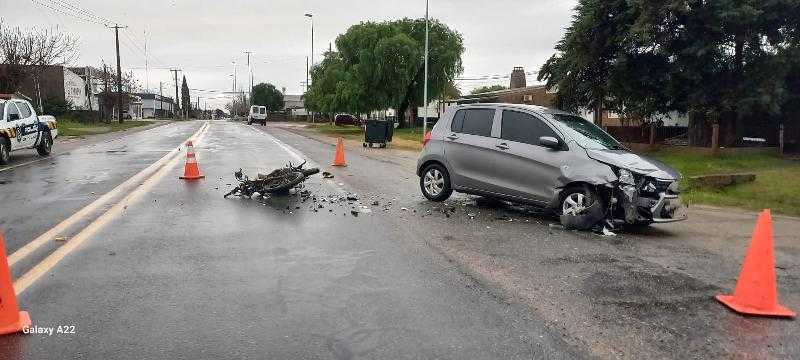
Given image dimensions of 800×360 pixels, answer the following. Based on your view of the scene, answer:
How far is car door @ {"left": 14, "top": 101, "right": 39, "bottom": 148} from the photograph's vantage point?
17000 millimetres

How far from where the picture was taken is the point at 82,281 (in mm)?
5156

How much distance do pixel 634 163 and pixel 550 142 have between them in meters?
1.14

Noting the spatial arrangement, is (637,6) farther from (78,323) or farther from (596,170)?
(78,323)

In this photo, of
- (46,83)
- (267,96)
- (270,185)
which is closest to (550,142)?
(270,185)

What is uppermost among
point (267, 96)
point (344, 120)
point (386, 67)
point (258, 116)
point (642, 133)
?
point (267, 96)

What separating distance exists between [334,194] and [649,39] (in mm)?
14145

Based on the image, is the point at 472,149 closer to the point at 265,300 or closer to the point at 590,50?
the point at 265,300

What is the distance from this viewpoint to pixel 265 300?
188 inches

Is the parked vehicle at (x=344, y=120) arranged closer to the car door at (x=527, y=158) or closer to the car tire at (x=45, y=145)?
the car tire at (x=45, y=145)

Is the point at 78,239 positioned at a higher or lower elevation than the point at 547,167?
lower

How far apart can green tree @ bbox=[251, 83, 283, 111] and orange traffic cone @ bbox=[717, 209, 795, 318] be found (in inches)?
4650

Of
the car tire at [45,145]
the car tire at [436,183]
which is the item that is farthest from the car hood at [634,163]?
the car tire at [45,145]

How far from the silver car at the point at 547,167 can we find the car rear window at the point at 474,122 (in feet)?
0.06

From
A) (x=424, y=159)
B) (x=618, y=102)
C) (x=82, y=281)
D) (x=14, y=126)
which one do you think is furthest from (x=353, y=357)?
(x=618, y=102)
